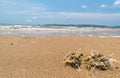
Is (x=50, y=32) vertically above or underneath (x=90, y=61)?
underneath

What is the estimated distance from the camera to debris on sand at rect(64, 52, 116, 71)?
11.2 metres

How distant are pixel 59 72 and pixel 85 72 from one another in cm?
106

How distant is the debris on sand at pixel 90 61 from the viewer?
36.7ft

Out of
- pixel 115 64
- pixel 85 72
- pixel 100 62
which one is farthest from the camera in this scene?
pixel 115 64

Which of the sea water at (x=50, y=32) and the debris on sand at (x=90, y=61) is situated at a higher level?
the debris on sand at (x=90, y=61)

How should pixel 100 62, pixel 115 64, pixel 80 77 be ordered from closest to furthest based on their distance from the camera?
pixel 80 77 < pixel 100 62 < pixel 115 64

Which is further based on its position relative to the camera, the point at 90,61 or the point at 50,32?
the point at 50,32

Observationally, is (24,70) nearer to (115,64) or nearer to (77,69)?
(77,69)

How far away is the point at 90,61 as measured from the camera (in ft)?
36.8

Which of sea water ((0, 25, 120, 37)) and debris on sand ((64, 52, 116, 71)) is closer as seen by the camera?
debris on sand ((64, 52, 116, 71))

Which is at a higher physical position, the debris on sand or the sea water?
the debris on sand

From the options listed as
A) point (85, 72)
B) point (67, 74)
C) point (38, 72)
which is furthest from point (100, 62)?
Answer: point (38, 72)

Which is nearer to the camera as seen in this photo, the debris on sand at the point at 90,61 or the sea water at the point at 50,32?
the debris on sand at the point at 90,61

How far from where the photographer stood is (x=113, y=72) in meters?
10.8
